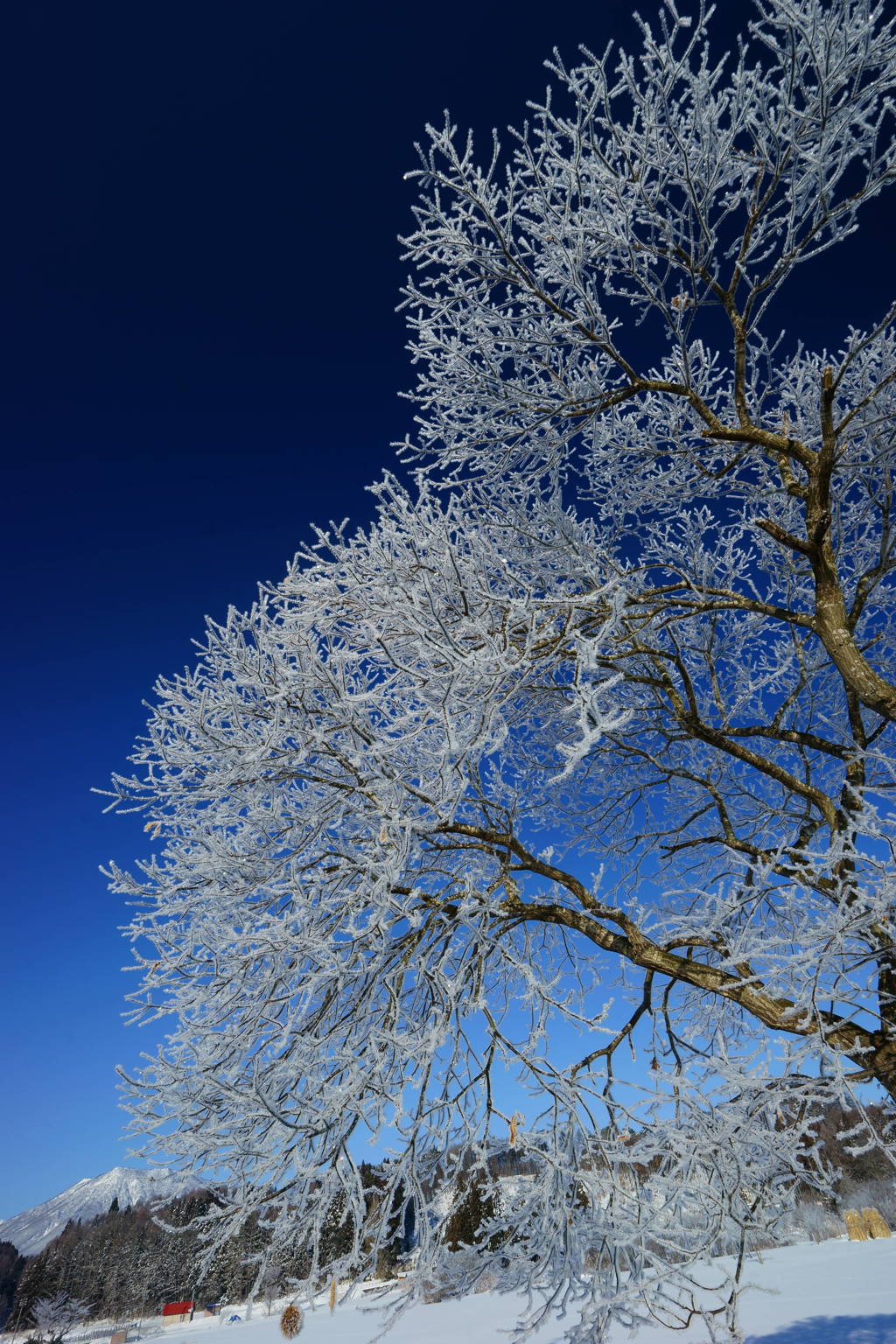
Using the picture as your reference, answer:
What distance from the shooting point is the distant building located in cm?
4859

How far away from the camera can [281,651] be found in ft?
14.5

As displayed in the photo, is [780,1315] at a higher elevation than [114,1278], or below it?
higher

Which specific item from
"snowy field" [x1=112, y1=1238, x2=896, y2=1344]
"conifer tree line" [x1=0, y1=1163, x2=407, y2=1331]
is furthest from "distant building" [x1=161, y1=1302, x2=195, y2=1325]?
"snowy field" [x1=112, y1=1238, x2=896, y2=1344]

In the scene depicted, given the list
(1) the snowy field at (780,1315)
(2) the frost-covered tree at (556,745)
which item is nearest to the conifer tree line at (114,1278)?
(1) the snowy field at (780,1315)

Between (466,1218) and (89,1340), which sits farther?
(89,1340)

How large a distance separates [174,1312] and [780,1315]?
5409 cm

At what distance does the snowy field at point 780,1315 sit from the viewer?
10633mm

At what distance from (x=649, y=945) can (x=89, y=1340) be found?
202ft

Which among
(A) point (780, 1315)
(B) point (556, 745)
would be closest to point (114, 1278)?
(A) point (780, 1315)

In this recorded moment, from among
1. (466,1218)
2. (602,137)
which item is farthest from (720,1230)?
(466,1218)

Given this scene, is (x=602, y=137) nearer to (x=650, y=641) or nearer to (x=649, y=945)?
(x=650, y=641)

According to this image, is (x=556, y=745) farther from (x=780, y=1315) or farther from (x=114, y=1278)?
(x=114, y=1278)

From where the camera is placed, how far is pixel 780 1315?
13023mm

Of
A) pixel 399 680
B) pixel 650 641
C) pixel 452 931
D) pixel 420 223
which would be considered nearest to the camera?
pixel 420 223
